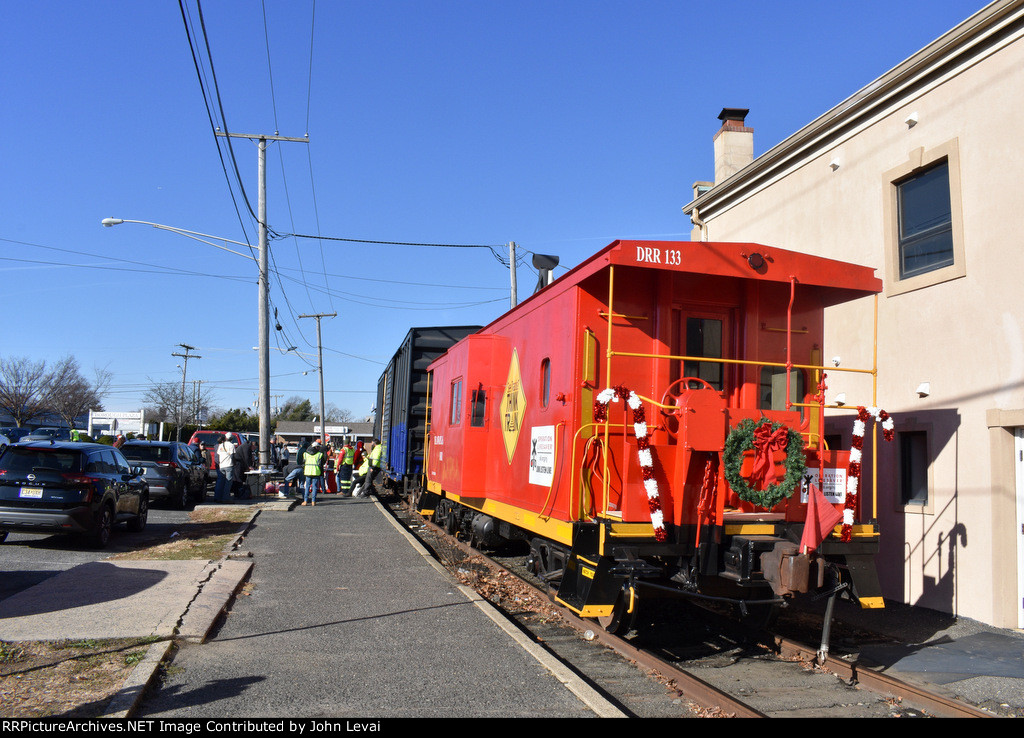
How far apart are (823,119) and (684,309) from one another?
18.7 ft

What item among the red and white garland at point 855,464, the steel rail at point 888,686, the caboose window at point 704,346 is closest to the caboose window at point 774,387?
the caboose window at point 704,346

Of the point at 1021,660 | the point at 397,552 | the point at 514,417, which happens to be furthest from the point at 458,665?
the point at 397,552

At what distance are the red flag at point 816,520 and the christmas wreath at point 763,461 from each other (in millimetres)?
182

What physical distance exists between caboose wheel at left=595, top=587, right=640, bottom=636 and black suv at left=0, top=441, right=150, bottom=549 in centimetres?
756

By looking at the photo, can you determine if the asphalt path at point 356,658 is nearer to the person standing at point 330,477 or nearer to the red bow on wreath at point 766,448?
the red bow on wreath at point 766,448

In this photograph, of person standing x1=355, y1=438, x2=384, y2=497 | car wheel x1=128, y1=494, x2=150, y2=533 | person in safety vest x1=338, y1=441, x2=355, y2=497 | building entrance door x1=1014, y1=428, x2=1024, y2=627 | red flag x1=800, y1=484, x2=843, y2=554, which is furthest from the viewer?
person in safety vest x1=338, y1=441, x2=355, y2=497

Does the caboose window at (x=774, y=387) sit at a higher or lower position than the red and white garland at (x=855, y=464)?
higher

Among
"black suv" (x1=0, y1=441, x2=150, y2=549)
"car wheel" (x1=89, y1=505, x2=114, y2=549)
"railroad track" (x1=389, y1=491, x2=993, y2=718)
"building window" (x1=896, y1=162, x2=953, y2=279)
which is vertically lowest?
"railroad track" (x1=389, y1=491, x2=993, y2=718)

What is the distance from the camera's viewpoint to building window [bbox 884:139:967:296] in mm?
8961

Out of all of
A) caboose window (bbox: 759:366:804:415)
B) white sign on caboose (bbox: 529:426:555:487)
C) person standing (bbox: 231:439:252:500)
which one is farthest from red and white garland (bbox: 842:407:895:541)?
person standing (bbox: 231:439:252:500)

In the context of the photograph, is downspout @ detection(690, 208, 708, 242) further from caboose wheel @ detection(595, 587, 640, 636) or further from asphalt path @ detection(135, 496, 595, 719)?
caboose wheel @ detection(595, 587, 640, 636)

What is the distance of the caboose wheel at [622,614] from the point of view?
6102mm

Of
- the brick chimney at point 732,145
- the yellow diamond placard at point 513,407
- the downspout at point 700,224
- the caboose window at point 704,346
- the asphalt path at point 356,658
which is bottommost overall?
the asphalt path at point 356,658
